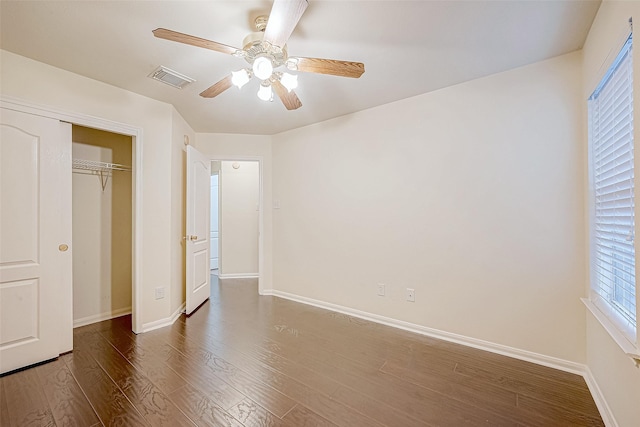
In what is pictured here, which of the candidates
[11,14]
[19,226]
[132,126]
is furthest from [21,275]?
[11,14]

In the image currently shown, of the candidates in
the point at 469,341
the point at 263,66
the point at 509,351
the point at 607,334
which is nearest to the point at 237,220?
the point at 263,66

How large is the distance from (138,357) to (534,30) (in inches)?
146

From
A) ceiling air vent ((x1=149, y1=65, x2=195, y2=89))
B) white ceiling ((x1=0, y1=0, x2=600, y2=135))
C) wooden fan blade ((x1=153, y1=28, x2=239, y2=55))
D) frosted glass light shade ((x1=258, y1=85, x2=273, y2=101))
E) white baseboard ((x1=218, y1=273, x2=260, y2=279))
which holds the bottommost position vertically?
white baseboard ((x1=218, y1=273, x2=260, y2=279))

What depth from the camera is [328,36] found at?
1.77 meters

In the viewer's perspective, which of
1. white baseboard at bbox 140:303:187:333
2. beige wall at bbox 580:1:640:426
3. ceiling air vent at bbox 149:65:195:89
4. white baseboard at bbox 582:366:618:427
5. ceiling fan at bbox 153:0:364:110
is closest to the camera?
beige wall at bbox 580:1:640:426

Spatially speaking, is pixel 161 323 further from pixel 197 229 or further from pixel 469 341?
pixel 469 341

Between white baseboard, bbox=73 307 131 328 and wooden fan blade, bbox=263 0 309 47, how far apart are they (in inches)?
132

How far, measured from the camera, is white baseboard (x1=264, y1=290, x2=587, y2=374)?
1.99 m

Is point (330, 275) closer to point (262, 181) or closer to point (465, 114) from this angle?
point (262, 181)

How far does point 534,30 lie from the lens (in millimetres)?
1724

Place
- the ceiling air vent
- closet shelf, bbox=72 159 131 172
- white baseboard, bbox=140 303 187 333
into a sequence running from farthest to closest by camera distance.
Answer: closet shelf, bbox=72 159 131 172, white baseboard, bbox=140 303 187 333, the ceiling air vent

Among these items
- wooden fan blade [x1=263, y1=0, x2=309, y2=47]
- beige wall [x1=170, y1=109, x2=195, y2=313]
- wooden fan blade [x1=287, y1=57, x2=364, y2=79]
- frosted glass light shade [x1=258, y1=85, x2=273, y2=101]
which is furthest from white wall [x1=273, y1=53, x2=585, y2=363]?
wooden fan blade [x1=263, y1=0, x2=309, y2=47]

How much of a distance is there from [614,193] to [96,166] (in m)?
4.33

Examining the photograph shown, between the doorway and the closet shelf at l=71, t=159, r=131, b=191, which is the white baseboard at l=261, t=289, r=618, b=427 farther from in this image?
the closet shelf at l=71, t=159, r=131, b=191
